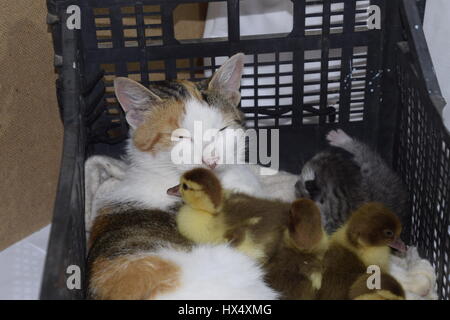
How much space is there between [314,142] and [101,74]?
0.62m

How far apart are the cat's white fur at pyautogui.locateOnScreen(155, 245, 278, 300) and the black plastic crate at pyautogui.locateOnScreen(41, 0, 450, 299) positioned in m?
0.21

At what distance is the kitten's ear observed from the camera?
3.95ft

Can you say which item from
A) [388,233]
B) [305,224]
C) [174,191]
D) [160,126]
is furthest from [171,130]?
[388,233]

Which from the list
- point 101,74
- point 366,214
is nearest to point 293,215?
point 366,214

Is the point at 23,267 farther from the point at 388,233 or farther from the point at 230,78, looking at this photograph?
the point at 388,233

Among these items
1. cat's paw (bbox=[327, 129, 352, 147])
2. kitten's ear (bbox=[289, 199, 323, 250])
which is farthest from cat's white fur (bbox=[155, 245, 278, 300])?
cat's paw (bbox=[327, 129, 352, 147])

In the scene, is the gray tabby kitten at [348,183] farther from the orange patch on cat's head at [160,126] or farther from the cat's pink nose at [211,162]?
the orange patch on cat's head at [160,126]

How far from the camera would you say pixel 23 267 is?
1807 mm

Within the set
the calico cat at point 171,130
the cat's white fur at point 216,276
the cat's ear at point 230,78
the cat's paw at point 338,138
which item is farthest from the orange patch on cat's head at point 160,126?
the cat's paw at point 338,138

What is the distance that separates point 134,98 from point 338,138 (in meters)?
0.58
